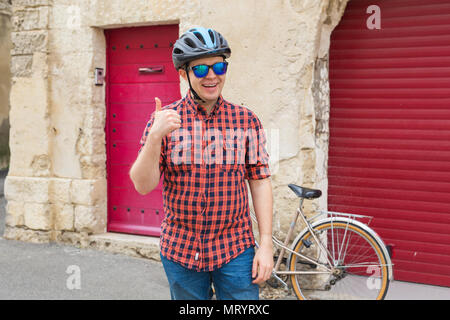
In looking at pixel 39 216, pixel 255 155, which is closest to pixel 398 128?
pixel 255 155

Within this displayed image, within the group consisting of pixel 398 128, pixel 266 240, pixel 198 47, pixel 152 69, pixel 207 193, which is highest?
pixel 152 69

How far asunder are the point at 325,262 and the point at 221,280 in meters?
2.26

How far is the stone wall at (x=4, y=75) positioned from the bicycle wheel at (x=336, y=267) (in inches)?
403

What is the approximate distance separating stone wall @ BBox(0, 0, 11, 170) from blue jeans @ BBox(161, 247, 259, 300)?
459 inches

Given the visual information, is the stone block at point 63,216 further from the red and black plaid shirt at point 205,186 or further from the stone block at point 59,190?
the red and black plaid shirt at point 205,186

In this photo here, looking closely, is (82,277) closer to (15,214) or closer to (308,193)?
(15,214)

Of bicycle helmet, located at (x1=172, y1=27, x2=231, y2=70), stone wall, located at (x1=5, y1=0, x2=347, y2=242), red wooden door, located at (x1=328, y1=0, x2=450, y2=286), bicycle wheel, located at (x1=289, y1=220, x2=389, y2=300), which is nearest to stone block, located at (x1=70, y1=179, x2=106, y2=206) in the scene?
stone wall, located at (x1=5, y1=0, x2=347, y2=242)

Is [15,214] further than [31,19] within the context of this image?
Yes

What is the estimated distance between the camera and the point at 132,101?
18.7 ft

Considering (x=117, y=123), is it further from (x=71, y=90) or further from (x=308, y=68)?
(x=308, y=68)

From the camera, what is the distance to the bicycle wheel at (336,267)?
3832 mm

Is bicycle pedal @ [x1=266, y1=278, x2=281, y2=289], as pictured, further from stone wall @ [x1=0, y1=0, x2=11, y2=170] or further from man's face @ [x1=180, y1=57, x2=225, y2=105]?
stone wall @ [x1=0, y1=0, x2=11, y2=170]

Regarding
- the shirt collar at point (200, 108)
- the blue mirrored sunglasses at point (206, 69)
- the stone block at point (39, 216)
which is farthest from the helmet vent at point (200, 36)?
the stone block at point (39, 216)

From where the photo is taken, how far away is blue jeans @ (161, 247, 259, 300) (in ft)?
6.56
